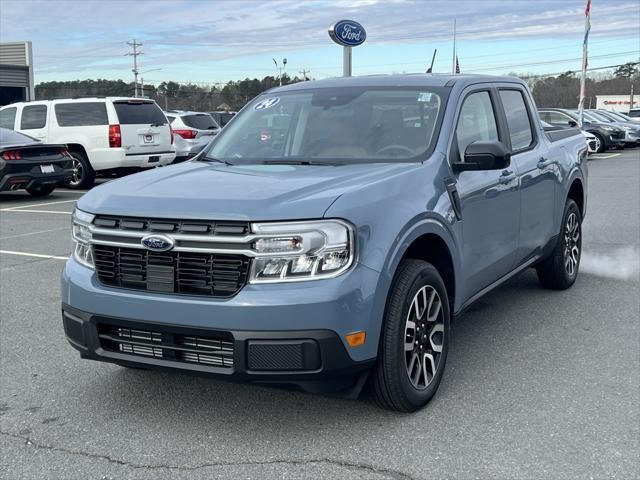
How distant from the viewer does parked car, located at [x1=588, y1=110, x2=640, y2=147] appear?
95.7 ft

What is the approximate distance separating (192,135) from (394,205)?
1738 centimetres

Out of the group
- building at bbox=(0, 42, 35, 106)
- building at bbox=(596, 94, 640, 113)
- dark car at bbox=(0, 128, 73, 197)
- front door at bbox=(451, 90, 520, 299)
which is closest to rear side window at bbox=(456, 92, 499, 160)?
front door at bbox=(451, 90, 520, 299)

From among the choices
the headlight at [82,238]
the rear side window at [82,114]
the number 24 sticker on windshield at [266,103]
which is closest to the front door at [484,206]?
the number 24 sticker on windshield at [266,103]

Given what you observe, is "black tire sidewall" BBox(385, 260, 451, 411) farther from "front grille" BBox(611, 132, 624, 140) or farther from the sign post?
"front grille" BBox(611, 132, 624, 140)

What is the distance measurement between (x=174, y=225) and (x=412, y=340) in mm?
1362

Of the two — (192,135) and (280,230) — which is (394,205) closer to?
(280,230)

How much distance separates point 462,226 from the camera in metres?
4.34

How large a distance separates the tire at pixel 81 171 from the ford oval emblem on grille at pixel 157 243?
1344 cm

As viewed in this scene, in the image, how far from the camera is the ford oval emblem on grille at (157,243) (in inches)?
136

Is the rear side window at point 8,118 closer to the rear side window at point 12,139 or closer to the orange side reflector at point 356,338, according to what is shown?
the rear side window at point 12,139

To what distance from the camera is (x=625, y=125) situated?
1161 inches

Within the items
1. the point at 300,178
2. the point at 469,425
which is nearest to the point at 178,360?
the point at 300,178

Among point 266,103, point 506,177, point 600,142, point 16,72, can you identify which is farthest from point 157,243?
point 16,72

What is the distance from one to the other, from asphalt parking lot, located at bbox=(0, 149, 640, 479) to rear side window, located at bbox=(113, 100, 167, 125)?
431 inches
